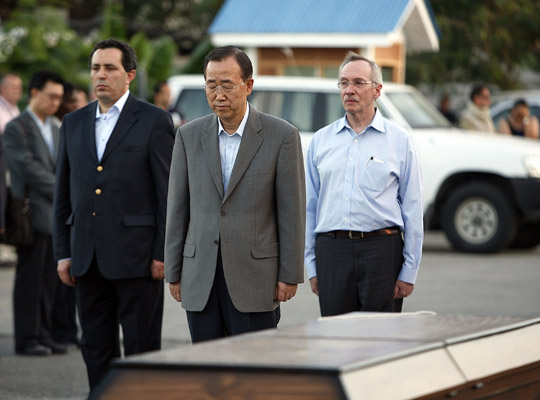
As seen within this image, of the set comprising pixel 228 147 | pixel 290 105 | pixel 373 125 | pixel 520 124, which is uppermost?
pixel 290 105

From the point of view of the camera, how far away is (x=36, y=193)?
8672mm

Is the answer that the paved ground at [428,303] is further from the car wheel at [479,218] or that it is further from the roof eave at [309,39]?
the roof eave at [309,39]

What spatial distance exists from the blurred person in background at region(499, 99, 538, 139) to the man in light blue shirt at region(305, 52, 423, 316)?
427 inches

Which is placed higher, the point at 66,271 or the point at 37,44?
the point at 37,44

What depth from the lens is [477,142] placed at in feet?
47.3

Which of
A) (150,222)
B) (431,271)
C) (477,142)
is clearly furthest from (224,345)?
(477,142)

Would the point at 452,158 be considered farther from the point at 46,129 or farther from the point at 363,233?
the point at 363,233

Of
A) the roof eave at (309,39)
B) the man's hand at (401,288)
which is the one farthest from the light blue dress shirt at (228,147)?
the roof eave at (309,39)

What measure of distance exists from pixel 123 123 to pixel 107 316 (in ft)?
3.39

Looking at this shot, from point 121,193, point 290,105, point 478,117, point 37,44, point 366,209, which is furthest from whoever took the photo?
point 37,44

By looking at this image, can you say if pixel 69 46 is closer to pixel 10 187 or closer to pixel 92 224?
pixel 10 187

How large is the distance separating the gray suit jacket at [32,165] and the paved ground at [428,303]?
1.12 meters

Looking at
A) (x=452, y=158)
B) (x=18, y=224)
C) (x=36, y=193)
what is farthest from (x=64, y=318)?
(x=452, y=158)

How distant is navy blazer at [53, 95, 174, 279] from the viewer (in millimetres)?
5973
